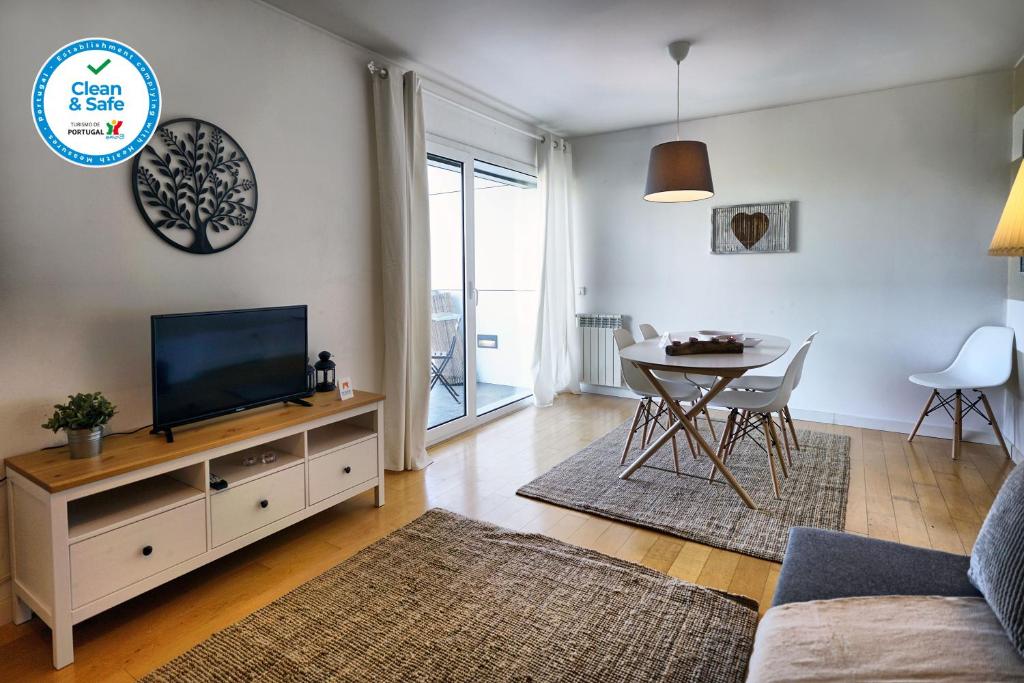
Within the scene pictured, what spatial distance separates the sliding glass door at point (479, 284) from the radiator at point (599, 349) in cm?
62

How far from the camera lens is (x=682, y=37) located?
11.0 ft

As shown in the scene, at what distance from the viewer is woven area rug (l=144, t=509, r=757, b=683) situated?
1824 mm

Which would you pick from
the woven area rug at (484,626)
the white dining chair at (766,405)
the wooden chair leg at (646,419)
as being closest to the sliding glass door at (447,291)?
the wooden chair leg at (646,419)

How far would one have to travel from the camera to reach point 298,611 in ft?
7.03

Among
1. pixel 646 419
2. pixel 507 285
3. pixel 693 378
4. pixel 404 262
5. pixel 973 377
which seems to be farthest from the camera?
pixel 507 285

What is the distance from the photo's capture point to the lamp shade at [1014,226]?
1412mm

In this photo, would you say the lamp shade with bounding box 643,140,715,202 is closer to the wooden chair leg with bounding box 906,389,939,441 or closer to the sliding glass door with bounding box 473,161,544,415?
the sliding glass door with bounding box 473,161,544,415

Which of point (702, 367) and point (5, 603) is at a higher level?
point (702, 367)

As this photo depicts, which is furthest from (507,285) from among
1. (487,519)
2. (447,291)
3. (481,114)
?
(487,519)

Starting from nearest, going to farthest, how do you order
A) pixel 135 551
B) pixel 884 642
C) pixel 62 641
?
1. pixel 884 642
2. pixel 62 641
3. pixel 135 551

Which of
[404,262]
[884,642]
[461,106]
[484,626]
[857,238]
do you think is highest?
[461,106]

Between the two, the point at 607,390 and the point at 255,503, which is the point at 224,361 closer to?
the point at 255,503

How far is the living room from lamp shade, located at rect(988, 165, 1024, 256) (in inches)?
0.5

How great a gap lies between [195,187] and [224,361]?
2.69 feet
